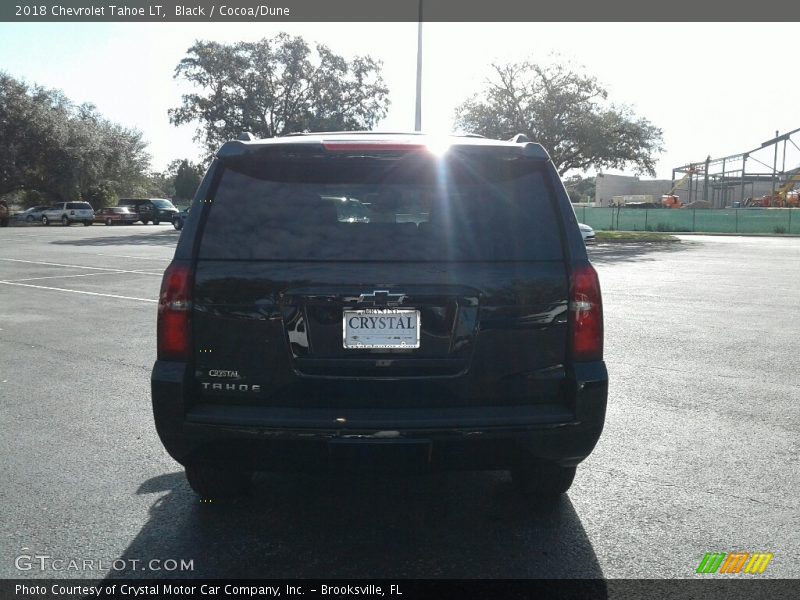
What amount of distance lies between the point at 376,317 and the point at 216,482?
1370 millimetres

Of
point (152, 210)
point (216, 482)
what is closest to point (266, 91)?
point (152, 210)

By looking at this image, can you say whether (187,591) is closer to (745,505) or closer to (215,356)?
(215,356)

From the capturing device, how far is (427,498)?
13.5 ft

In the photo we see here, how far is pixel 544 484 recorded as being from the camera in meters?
3.94

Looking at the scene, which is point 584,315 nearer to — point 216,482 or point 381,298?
point 381,298

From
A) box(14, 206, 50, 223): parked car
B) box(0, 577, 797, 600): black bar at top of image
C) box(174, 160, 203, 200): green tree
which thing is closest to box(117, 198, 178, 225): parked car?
box(14, 206, 50, 223): parked car

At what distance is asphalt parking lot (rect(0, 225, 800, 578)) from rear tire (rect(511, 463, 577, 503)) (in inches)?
4.1

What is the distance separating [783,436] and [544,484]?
7.59 feet

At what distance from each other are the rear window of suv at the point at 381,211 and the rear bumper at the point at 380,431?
645 mm

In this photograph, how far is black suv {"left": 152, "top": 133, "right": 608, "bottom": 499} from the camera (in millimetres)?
3203

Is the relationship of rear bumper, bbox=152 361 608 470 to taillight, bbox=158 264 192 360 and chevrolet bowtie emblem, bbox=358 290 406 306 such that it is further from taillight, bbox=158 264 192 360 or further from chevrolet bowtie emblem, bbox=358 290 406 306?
chevrolet bowtie emblem, bbox=358 290 406 306

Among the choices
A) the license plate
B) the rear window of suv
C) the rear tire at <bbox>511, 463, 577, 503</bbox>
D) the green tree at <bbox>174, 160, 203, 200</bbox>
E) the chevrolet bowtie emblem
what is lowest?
the rear tire at <bbox>511, 463, 577, 503</bbox>

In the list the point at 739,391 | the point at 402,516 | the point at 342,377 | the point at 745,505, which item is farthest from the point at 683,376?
the point at 342,377

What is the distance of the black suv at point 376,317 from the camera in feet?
10.5
